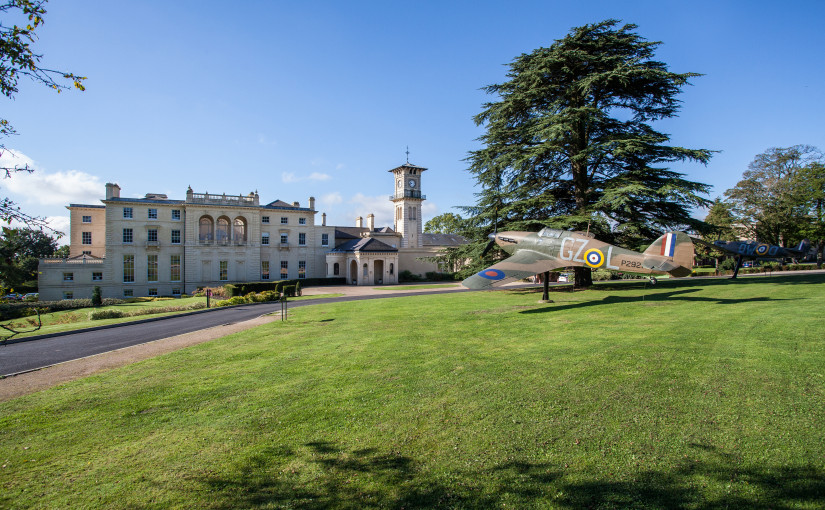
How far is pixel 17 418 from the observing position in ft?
24.2

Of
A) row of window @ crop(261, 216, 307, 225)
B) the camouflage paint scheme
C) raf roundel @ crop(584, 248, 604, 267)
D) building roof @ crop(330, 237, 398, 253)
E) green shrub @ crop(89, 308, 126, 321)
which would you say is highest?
row of window @ crop(261, 216, 307, 225)

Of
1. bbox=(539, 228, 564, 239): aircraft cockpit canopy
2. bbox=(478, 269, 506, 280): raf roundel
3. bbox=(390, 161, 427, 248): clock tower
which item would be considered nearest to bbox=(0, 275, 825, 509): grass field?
bbox=(478, 269, 506, 280): raf roundel

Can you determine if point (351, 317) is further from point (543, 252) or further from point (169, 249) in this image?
point (169, 249)

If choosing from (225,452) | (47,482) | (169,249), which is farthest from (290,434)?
(169,249)

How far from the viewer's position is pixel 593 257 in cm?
1877

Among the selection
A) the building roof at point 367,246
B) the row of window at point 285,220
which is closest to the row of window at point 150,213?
the row of window at point 285,220

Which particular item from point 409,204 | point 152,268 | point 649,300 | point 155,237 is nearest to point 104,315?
point 152,268

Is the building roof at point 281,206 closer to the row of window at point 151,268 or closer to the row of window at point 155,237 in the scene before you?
the row of window at point 155,237

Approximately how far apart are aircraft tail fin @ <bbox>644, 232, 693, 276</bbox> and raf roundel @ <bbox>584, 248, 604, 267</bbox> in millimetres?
1875

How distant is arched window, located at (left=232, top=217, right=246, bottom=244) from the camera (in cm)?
5366

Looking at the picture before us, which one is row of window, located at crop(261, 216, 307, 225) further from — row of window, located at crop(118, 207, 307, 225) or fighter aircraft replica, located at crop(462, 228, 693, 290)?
fighter aircraft replica, located at crop(462, 228, 693, 290)

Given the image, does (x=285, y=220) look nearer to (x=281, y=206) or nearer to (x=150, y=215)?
(x=281, y=206)

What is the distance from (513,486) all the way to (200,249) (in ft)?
178

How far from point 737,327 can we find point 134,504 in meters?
14.7
